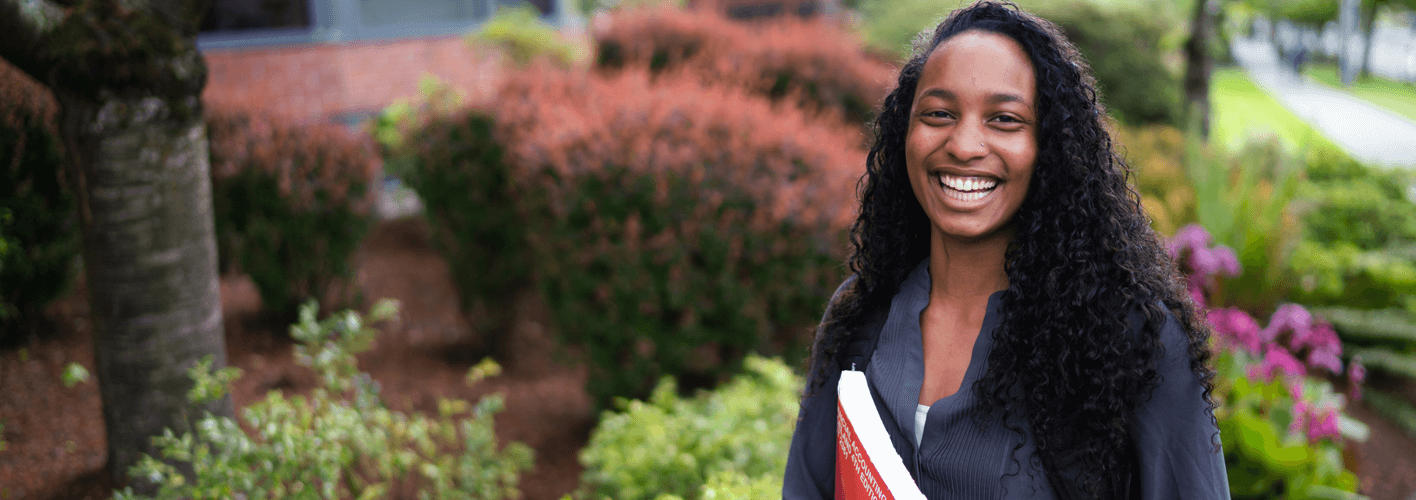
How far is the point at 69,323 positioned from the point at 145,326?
2.27m

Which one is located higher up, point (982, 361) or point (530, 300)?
point (982, 361)

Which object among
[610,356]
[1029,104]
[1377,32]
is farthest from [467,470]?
[1377,32]

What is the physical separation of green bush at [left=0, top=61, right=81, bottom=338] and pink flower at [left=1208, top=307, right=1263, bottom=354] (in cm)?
496

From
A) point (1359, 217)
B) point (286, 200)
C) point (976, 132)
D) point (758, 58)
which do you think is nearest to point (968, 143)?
point (976, 132)

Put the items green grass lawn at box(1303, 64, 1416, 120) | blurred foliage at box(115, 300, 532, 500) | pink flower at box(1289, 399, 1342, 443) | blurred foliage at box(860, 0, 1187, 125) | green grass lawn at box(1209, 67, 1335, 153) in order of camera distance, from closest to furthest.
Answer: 1. blurred foliage at box(115, 300, 532, 500)
2. pink flower at box(1289, 399, 1342, 443)
3. green grass lawn at box(1303, 64, 1416, 120)
4. blurred foliage at box(860, 0, 1187, 125)
5. green grass lawn at box(1209, 67, 1335, 153)

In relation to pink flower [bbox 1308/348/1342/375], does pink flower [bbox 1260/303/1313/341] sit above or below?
above

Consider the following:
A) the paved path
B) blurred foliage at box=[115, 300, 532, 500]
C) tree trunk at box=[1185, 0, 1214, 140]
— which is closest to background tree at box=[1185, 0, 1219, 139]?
tree trunk at box=[1185, 0, 1214, 140]

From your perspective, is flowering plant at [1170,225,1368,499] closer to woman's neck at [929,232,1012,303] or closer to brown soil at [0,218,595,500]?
woman's neck at [929,232,1012,303]

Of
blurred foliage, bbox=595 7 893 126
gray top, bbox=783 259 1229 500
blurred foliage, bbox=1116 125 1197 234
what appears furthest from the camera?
blurred foliage, bbox=595 7 893 126

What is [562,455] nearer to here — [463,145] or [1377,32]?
[463,145]

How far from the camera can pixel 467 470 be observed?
3.05 m

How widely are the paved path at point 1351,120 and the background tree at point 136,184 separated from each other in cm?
1025

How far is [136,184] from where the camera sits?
2715mm

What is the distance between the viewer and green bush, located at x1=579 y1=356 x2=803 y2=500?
9.36ft
